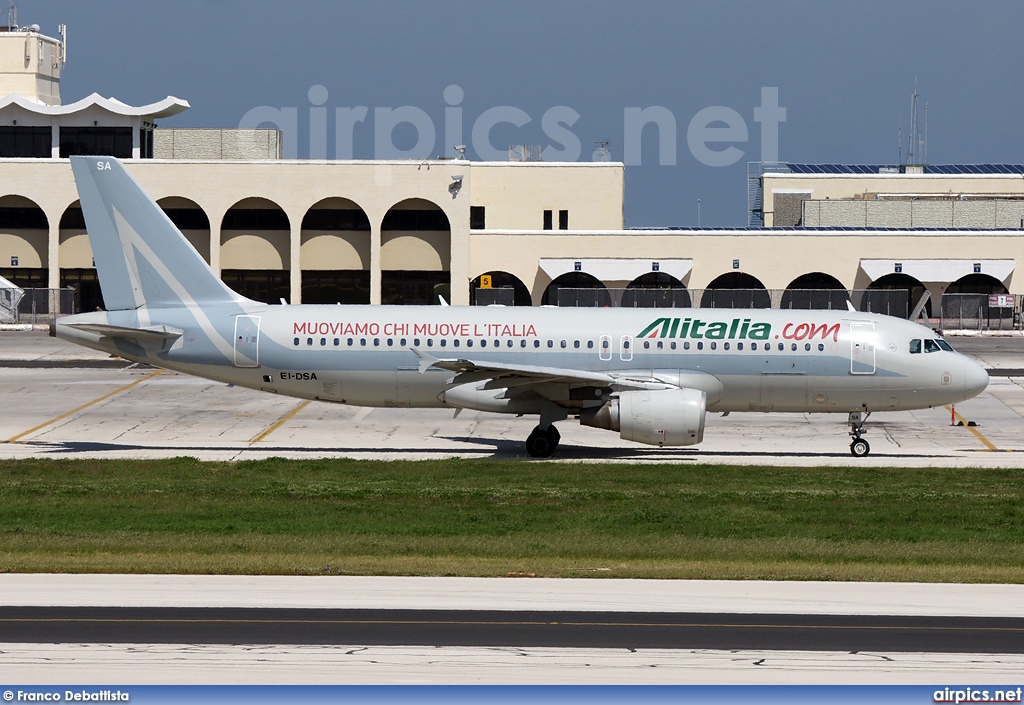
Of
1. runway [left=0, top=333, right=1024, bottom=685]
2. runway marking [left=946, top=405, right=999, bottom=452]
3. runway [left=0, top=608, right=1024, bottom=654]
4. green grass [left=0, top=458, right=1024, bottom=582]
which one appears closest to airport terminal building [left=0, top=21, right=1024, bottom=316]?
runway marking [left=946, top=405, right=999, bottom=452]

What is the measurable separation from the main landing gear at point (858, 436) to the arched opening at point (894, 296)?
156ft

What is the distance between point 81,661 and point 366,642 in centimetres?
364

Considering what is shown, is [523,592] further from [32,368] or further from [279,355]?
[32,368]

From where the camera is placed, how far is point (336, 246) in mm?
87188

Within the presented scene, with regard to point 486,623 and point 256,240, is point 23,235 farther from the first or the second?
point 486,623

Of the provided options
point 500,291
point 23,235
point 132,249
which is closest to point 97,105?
point 23,235

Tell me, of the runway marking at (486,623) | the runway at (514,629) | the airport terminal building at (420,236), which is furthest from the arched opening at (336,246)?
the runway marking at (486,623)

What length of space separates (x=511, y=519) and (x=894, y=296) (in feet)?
205

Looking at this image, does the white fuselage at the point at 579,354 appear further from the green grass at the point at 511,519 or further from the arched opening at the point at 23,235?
the arched opening at the point at 23,235

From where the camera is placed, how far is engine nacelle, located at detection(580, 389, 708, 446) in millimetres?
33156

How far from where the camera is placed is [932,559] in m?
23.6

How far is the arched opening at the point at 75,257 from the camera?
8656cm

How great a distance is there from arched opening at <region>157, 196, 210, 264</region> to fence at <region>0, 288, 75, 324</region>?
834 centimetres

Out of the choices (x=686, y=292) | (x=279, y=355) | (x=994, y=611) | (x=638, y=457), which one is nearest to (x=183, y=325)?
(x=279, y=355)
